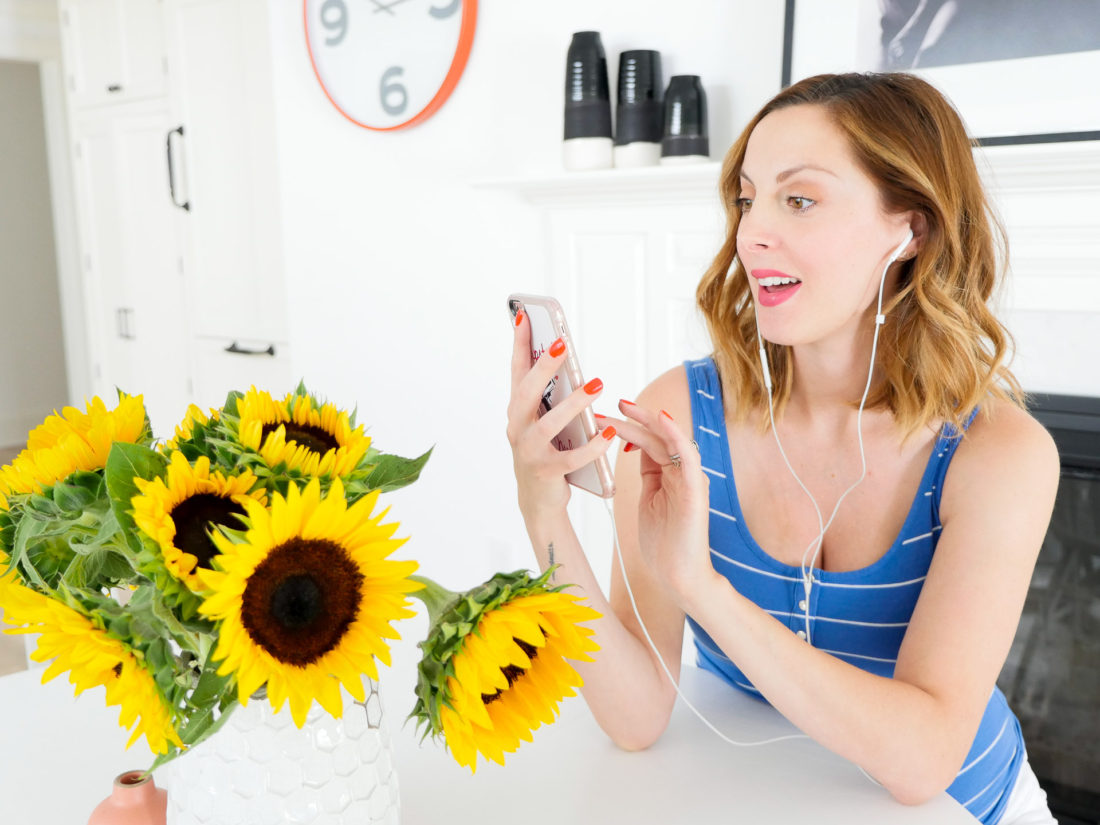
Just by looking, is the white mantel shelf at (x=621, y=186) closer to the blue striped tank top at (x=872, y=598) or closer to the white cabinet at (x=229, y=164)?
the blue striped tank top at (x=872, y=598)

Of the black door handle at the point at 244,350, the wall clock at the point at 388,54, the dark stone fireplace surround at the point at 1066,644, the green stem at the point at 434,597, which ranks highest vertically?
the wall clock at the point at 388,54

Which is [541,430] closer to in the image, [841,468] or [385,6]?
[841,468]

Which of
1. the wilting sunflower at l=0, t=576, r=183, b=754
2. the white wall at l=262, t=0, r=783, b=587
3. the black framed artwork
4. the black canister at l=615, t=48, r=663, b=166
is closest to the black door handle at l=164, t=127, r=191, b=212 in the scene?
the white wall at l=262, t=0, r=783, b=587

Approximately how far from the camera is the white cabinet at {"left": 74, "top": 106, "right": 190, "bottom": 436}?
4016 mm

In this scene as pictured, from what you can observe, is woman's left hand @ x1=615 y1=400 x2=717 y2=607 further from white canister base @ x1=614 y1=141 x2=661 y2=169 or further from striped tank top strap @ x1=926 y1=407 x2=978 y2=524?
white canister base @ x1=614 y1=141 x2=661 y2=169

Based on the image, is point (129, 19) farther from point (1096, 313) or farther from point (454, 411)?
point (1096, 313)

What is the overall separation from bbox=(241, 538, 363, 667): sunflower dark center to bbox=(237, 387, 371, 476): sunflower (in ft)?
0.22

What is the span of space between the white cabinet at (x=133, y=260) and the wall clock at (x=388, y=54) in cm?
158

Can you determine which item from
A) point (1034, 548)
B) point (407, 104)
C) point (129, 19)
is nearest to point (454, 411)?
point (407, 104)

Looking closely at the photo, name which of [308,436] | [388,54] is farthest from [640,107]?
[308,436]

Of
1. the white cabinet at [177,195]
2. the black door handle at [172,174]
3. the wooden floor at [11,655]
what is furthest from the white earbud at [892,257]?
the black door handle at [172,174]

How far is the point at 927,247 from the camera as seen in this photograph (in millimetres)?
1161

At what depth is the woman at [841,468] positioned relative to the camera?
0.89 metres

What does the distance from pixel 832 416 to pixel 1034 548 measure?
312mm
